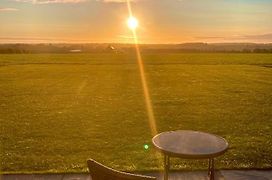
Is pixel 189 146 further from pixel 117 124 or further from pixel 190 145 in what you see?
pixel 117 124

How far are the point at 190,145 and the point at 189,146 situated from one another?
37 mm

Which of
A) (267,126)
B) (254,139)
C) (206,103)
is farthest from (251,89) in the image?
(254,139)

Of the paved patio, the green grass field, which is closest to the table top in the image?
the paved patio

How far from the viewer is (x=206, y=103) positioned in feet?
50.4

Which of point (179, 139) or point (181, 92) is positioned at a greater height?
point (181, 92)

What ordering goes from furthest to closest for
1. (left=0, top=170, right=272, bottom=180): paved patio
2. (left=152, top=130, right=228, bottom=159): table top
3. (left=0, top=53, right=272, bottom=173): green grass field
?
(left=0, top=53, right=272, bottom=173): green grass field
(left=0, top=170, right=272, bottom=180): paved patio
(left=152, top=130, right=228, bottom=159): table top

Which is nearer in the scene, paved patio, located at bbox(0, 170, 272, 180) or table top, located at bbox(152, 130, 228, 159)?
table top, located at bbox(152, 130, 228, 159)

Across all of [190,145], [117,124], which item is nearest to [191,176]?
[190,145]

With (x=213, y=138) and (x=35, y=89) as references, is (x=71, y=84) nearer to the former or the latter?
(x=35, y=89)

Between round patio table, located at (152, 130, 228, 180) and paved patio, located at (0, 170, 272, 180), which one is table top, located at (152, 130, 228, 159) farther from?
paved patio, located at (0, 170, 272, 180)

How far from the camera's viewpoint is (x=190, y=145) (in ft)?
15.7

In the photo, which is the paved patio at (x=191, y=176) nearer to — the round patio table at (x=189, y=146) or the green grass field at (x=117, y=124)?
the green grass field at (x=117, y=124)

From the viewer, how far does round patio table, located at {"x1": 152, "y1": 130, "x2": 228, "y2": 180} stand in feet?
14.8

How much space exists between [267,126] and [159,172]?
18.8 feet
